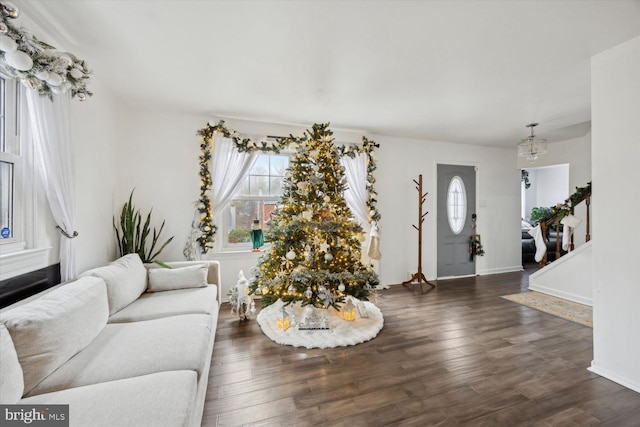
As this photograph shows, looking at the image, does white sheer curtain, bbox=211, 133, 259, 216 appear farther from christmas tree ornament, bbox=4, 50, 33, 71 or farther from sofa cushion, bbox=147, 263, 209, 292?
christmas tree ornament, bbox=4, 50, 33, 71

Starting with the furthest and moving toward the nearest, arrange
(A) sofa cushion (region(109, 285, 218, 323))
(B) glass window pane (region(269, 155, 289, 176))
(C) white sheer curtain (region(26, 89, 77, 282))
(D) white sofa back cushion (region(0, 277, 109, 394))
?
1. (B) glass window pane (region(269, 155, 289, 176))
2. (A) sofa cushion (region(109, 285, 218, 323))
3. (C) white sheer curtain (region(26, 89, 77, 282))
4. (D) white sofa back cushion (region(0, 277, 109, 394))

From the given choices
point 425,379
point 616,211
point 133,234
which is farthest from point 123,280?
point 616,211

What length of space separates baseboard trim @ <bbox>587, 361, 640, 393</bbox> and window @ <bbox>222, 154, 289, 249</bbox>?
352cm

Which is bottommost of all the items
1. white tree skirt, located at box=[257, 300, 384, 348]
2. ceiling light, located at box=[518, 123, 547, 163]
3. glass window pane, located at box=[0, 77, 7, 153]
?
white tree skirt, located at box=[257, 300, 384, 348]

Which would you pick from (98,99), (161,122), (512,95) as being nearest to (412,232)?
(512,95)

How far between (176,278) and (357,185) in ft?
8.88

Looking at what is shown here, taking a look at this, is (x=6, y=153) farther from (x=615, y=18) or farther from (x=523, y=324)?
(x=523, y=324)

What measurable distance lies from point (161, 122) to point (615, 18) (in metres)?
4.27

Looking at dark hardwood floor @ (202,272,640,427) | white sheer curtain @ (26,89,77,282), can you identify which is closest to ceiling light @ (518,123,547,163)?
dark hardwood floor @ (202,272,640,427)

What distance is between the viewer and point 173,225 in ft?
11.1

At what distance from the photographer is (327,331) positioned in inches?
104

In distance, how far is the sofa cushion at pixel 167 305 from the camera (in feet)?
6.59

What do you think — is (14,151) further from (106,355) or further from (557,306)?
(557,306)

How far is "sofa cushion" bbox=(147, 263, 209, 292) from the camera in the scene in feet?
8.39
